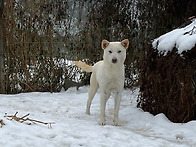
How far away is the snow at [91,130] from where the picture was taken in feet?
10.4

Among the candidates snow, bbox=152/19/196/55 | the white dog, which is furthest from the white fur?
snow, bbox=152/19/196/55

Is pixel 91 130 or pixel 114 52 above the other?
pixel 114 52

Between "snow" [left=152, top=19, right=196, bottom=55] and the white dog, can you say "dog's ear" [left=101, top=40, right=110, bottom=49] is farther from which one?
"snow" [left=152, top=19, right=196, bottom=55]

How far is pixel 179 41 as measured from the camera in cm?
451

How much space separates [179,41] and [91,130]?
5.86 feet

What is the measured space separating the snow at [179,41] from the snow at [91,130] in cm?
97

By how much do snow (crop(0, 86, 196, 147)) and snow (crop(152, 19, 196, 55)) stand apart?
0.97 m

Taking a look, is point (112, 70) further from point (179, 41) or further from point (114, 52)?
point (179, 41)

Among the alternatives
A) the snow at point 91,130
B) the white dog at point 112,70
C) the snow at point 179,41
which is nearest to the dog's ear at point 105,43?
the white dog at point 112,70

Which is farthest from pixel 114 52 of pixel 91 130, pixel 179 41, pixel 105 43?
pixel 91 130

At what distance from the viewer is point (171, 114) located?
457 cm

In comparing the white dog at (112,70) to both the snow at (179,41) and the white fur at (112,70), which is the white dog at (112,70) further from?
the snow at (179,41)

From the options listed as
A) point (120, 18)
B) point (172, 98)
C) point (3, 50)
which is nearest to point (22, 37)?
point (3, 50)

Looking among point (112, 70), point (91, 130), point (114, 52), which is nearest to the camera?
point (91, 130)
